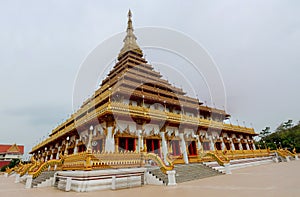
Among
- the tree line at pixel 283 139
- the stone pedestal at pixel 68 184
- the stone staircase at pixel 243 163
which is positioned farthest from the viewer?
the tree line at pixel 283 139

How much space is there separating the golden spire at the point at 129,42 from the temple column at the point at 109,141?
49.5 feet

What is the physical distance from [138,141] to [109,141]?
7.95 ft

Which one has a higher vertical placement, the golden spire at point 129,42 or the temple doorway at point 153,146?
the golden spire at point 129,42

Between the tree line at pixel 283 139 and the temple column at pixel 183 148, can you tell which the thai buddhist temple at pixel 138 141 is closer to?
the temple column at pixel 183 148

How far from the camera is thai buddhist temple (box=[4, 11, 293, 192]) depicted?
880cm

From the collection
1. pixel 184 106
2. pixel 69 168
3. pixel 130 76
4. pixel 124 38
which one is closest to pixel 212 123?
pixel 184 106

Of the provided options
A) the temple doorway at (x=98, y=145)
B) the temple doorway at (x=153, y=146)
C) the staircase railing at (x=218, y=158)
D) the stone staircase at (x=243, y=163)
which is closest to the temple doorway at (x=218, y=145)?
the stone staircase at (x=243, y=163)

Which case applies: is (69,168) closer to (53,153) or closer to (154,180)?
(154,180)

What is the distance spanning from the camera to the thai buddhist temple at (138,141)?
8.80 metres

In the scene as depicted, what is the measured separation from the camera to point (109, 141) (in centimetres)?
1194

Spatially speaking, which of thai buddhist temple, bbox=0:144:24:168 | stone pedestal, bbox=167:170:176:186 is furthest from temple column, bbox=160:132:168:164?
thai buddhist temple, bbox=0:144:24:168

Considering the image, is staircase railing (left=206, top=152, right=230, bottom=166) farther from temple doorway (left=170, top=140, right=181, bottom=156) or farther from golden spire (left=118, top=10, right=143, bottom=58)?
golden spire (left=118, top=10, right=143, bottom=58)

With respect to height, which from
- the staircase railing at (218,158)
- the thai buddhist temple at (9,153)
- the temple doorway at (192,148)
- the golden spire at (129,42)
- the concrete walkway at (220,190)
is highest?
the golden spire at (129,42)

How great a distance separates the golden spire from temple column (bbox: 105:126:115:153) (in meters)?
15.1
